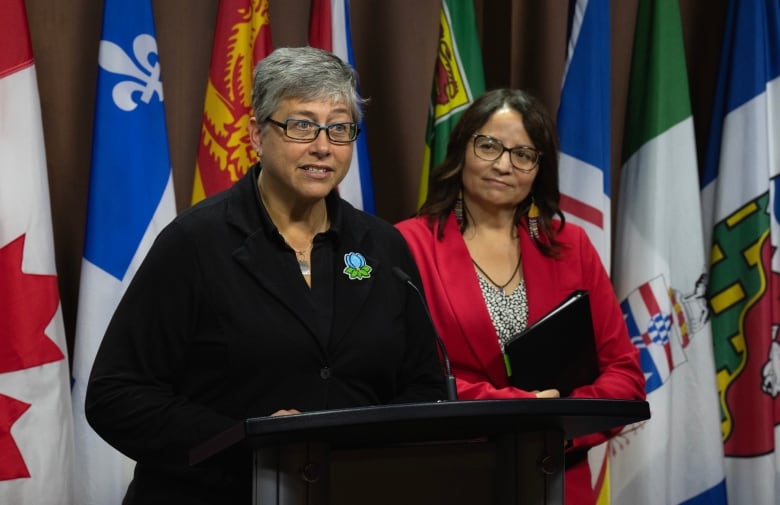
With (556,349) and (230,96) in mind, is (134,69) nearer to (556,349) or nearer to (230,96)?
(230,96)

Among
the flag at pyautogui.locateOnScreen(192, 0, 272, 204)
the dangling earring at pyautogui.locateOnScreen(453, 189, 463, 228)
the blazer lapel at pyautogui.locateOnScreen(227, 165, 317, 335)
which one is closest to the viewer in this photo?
the blazer lapel at pyautogui.locateOnScreen(227, 165, 317, 335)

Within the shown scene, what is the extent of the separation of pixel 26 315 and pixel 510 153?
127 cm

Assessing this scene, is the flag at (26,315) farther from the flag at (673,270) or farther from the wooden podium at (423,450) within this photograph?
the flag at (673,270)

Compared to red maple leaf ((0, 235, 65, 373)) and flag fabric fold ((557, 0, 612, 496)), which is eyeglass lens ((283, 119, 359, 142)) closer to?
red maple leaf ((0, 235, 65, 373))

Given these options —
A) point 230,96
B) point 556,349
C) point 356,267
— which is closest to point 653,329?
point 556,349

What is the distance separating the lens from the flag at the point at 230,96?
3027 millimetres

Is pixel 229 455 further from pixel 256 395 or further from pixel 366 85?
pixel 366 85

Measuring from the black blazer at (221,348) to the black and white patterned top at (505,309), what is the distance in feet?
2.44

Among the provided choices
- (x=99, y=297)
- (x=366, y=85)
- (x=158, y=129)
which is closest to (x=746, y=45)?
(x=366, y=85)

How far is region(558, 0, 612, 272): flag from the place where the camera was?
3379 mm

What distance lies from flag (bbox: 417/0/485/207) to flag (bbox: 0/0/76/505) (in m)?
1.17

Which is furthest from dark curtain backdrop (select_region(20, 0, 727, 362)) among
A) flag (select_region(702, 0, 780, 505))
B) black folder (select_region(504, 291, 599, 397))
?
black folder (select_region(504, 291, 599, 397))

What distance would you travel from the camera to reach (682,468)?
357 centimetres

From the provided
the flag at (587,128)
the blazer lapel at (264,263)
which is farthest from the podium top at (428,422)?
the flag at (587,128)
